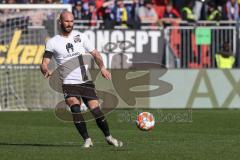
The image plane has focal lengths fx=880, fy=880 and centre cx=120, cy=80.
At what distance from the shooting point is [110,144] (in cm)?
1598

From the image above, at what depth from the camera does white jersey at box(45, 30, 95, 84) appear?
51.9 feet

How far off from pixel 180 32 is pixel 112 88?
3.25 meters

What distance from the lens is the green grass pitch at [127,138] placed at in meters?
14.2

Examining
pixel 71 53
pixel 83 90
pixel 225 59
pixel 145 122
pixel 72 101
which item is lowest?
pixel 225 59

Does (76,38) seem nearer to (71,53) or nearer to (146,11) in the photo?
(71,53)

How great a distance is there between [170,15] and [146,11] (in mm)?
828

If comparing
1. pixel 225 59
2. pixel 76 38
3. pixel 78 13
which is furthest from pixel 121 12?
pixel 76 38

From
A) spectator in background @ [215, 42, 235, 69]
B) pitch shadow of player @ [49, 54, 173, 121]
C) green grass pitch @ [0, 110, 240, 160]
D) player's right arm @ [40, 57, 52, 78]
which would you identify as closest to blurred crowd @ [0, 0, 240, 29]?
spectator in background @ [215, 42, 235, 69]

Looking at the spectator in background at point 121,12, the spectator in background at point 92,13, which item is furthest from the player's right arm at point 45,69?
the spectator in background at point 121,12

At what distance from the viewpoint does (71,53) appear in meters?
15.8

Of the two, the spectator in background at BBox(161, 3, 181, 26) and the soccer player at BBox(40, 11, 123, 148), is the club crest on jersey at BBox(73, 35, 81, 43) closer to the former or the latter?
the soccer player at BBox(40, 11, 123, 148)

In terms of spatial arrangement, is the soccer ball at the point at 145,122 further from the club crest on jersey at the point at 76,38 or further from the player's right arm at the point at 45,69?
the player's right arm at the point at 45,69

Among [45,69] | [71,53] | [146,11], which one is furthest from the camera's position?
[146,11]

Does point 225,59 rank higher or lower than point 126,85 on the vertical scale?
higher
